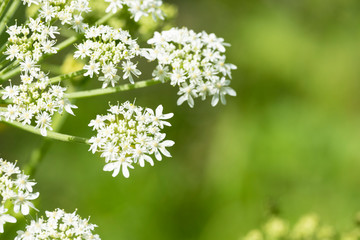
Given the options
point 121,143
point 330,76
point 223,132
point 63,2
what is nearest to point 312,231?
point 121,143

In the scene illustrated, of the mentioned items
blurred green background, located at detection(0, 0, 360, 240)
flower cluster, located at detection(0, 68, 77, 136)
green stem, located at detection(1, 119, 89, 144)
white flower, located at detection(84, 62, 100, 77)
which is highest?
blurred green background, located at detection(0, 0, 360, 240)

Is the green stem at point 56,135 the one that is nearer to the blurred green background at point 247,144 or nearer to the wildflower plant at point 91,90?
the wildflower plant at point 91,90

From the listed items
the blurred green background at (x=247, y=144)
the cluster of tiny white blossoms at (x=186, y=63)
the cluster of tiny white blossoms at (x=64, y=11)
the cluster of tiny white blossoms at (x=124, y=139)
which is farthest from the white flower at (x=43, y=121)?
the blurred green background at (x=247, y=144)

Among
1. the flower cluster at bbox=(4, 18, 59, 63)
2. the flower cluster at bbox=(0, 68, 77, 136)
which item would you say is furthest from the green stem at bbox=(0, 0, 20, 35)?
the flower cluster at bbox=(0, 68, 77, 136)

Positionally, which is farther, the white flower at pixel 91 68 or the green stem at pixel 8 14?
the green stem at pixel 8 14

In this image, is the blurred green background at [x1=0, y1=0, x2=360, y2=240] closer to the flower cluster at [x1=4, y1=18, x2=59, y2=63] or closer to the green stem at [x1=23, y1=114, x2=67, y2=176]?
the green stem at [x1=23, y1=114, x2=67, y2=176]

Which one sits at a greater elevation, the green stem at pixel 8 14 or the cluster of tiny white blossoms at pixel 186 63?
the green stem at pixel 8 14

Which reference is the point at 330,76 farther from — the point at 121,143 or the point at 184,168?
the point at 121,143
